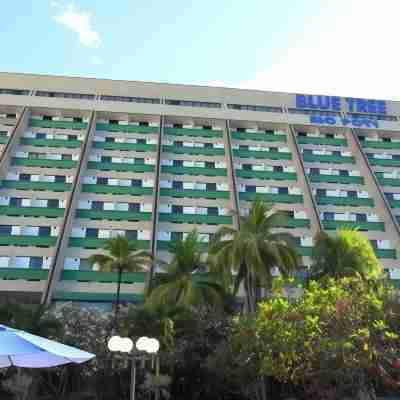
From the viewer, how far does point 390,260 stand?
5644cm

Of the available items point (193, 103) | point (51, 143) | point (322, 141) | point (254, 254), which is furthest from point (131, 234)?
point (322, 141)

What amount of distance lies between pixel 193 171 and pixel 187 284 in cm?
2591

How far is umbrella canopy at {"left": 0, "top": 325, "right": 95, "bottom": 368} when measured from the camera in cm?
1024

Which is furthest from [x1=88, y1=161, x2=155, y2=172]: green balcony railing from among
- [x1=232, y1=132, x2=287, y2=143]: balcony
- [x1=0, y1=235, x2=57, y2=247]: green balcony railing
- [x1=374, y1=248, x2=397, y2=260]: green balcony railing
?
[x1=374, y1=248, x2=397, y2=260]: green balcony railing

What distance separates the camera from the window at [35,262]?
51094 mm

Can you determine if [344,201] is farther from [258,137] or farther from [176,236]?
[176,236]

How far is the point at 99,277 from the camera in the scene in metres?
51.3

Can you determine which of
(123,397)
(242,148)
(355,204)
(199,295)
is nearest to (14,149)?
(242,148)

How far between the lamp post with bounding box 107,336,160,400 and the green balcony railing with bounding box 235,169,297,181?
1815 inches

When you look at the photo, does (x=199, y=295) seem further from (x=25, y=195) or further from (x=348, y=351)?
(x=25, y=195)

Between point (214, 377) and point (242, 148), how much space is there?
1614 inches

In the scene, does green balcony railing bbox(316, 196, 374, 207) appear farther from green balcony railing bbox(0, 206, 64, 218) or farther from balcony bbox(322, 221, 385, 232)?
green balcony railing bbox(0, 206, 64, 218)

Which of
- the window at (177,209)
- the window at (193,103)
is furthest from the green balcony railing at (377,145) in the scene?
the window at (177,209)

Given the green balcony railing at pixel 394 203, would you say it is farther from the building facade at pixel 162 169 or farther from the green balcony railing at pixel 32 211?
the green balcony railing at pixel 32 211
